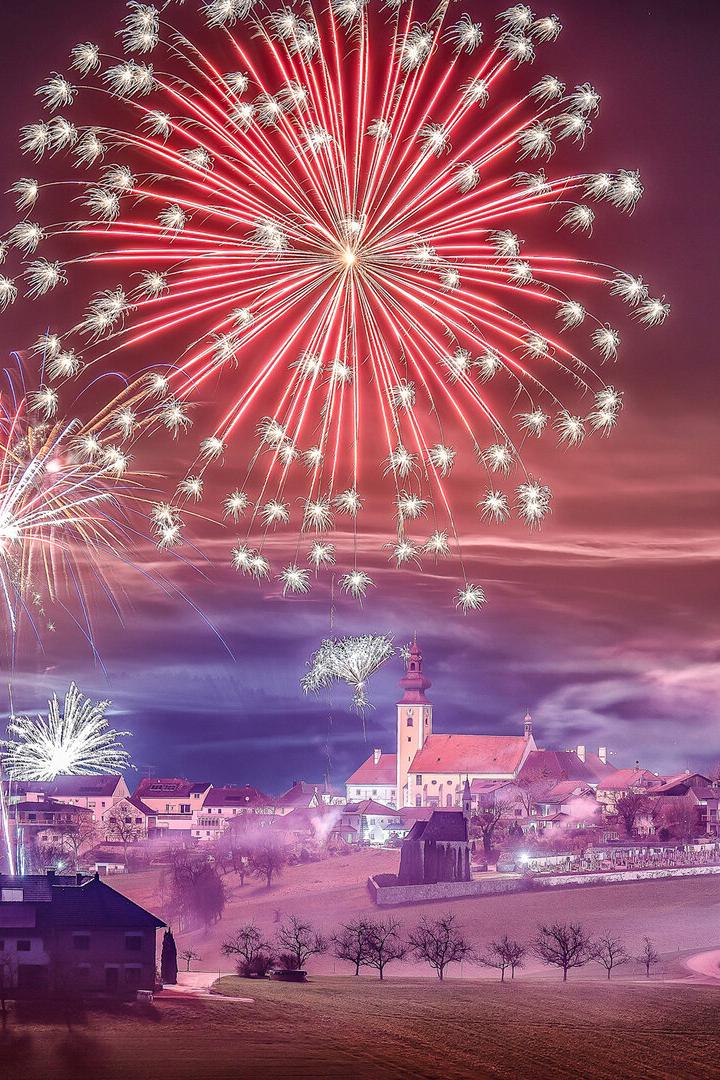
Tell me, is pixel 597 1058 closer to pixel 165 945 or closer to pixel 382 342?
pixel 165 945

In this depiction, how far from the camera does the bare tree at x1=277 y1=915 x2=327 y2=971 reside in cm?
2439

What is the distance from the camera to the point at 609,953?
2542 centimetres

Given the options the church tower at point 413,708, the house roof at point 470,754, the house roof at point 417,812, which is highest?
the church tower at point 413,708

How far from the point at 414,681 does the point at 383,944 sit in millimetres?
5013

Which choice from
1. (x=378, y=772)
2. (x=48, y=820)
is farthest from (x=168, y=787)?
(x=378, y=772)

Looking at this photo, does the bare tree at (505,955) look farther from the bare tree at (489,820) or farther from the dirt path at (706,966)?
the bare tree at (489,820)

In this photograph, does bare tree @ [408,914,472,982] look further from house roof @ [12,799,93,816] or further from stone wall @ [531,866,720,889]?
house roof @ [12,799,93,816]

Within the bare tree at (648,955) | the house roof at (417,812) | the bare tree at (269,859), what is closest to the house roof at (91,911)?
the bare tree at (269,859)

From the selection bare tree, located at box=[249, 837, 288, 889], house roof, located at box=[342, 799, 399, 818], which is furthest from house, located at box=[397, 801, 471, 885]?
bare tree, located at box=[249, 837, 288, 889]

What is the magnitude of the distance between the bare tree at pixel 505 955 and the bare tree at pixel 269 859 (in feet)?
14.2

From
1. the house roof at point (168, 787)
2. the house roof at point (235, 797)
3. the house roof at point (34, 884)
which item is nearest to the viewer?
the house roof at point (34, 884)

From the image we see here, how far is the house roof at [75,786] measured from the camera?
24.8 meters

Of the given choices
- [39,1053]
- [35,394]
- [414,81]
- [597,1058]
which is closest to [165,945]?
[39,1053]

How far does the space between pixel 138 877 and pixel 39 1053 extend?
7573 millimetres
